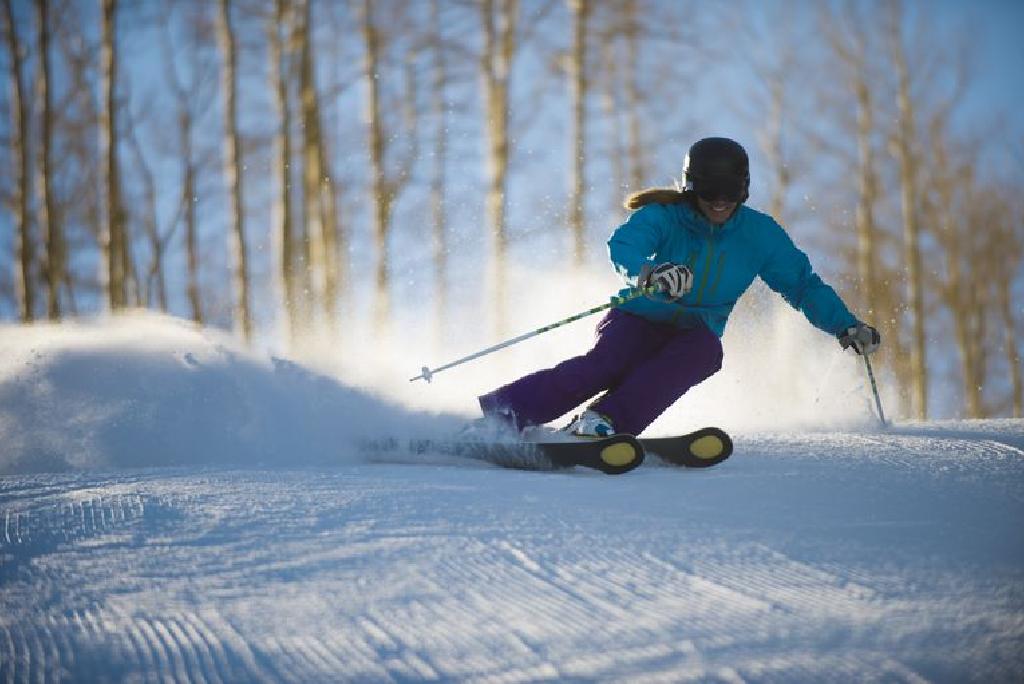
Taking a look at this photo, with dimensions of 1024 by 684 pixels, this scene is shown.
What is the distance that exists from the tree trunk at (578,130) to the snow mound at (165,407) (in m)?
7.63

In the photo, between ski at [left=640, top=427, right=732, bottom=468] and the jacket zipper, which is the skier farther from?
ski at [left=640, top=427, right=732, bottom=468]

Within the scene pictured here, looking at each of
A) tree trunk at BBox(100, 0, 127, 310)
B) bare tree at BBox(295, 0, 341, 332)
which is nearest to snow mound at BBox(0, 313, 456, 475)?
tree trunk at BBox(100, 0, 127, 310)

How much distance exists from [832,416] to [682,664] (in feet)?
12.1

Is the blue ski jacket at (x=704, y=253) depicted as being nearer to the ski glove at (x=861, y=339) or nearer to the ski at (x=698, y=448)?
the ski glove at (x=861, y=339)

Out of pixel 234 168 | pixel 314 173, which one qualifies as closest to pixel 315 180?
pixel 314 173

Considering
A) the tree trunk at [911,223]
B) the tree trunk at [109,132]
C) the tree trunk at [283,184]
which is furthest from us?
the tree trunk at [911,223]

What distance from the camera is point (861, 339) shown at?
3.36 meters

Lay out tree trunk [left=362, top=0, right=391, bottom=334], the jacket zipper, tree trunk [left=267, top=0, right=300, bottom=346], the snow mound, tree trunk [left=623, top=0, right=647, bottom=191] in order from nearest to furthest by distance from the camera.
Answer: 1. the snow mound
2. the jacket zipper
3. tree trunk [left=267, top=0, right=300, bottom=346]
4. tree trunk [left=362, top=0, right=391, bottom=334]
5. tree trunk [left=623, top=0, right=647, bottom=191]

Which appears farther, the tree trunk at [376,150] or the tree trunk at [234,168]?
the tree trunk at [376,150]

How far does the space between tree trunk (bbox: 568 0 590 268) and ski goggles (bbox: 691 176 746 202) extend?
7758 mm

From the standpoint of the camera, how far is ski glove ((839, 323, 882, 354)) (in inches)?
132

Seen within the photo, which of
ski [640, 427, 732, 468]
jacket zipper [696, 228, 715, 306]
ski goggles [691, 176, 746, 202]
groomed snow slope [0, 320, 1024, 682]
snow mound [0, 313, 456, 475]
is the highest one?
ski goggles [691, 176, 746, 202]

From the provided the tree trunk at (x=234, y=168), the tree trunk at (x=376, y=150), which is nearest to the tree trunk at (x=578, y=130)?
the tree trunk at (x=376, y=150)

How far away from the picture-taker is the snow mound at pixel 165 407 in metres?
2.93
